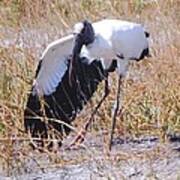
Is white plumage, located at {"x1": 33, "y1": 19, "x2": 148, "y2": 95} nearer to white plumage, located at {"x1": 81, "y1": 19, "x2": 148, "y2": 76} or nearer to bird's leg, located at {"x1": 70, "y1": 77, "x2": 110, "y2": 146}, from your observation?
white plumage, located at {"x1": 81, "y1": 19, "x2": 148, "y2": 76}

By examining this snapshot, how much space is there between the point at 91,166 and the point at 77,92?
1836 millimetres

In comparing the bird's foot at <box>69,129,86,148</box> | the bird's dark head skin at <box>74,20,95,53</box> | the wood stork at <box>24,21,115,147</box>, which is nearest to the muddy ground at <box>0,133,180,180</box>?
the bird's foot at <box>69,129,86,148</box>

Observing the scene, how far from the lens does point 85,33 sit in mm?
5980

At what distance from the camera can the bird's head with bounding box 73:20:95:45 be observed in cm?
597

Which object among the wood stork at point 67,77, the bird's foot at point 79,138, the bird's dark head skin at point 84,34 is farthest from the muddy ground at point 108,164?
the bird's dark head skin at point 84,34

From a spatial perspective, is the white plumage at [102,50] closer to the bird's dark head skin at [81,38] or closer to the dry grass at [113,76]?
the bird's dark head skin at [81,38]

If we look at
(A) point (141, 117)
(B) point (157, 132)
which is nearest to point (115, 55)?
(A) point (141, 117)

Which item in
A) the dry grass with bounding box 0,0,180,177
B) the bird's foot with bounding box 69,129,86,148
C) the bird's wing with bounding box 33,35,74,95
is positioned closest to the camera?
the bird's foot with bounding box 69,129,86,148

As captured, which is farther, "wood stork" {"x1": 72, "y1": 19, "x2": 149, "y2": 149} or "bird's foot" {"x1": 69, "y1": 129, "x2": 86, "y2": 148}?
"wood stork" {"x1": 72, "y1": 19, "x2": 149, "y2": 149}

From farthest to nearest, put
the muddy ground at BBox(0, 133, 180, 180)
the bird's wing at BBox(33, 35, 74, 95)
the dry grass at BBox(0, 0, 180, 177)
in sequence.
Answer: the bird's wing at BBox(33, 35, 74, 95)
the dry grass at BBox(0, 0, 180, 177)
the muddy ground at BBox(0, 133, 180, 180)

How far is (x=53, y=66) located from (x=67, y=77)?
0.57 feet

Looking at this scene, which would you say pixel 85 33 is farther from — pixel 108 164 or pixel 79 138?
pixel 108 164

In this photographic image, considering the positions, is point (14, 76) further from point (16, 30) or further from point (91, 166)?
point (91, 166)

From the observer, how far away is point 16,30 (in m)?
7.11
